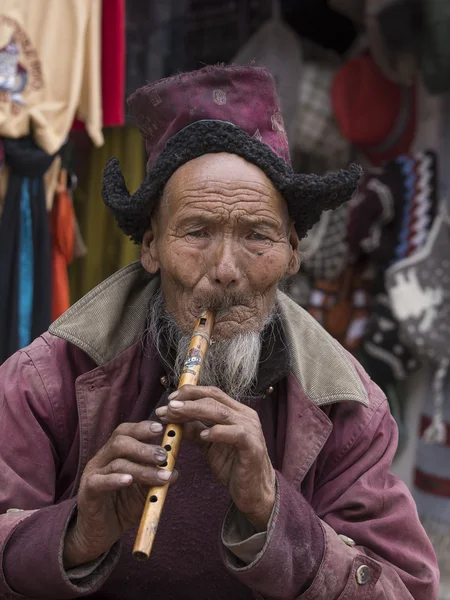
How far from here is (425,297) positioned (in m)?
4.32

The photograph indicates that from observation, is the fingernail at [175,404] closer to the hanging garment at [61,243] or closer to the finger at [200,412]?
the finger at [200,412]

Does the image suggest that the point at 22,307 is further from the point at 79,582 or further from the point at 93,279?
the point at 79,582

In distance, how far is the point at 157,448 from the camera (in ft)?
6.48

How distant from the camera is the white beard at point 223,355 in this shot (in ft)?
8.16

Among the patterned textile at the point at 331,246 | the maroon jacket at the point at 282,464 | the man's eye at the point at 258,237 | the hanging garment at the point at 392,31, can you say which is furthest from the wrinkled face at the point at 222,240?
the hanging garment at the point at 392,31

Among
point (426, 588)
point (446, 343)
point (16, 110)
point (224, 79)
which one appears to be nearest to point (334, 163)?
point (446, 343)

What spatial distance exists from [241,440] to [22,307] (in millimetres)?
1913

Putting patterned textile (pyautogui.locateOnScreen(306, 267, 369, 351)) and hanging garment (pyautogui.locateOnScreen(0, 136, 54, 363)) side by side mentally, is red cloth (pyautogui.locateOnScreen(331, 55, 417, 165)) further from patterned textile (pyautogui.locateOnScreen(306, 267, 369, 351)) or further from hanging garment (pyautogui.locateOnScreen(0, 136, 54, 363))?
hanging garment (pyautogui.locateOnScreen(0, 136, 54, 363))

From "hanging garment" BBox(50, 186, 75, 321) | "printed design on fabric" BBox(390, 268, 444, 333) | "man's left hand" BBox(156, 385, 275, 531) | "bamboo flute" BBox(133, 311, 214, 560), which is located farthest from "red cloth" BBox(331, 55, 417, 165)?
"man's left hand" BBox(156, 385, 275, 531)

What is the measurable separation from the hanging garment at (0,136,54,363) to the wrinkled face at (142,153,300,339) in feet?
4.37

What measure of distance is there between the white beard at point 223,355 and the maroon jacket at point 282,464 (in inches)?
2.6

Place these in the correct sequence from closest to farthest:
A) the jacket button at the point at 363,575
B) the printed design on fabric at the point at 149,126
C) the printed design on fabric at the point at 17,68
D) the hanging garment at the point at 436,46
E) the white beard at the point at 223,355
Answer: the jacket button at the point at 363,575, the white beard at the point at 223,355, the printed design on fabric at the point at 149,126, the printed design on fabric at the point at 17,68, the hanging garment at the point at 436,46

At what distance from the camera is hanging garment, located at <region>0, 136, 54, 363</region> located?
12.0 ft

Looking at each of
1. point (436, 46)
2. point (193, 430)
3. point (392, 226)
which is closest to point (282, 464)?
point (193, 430)
